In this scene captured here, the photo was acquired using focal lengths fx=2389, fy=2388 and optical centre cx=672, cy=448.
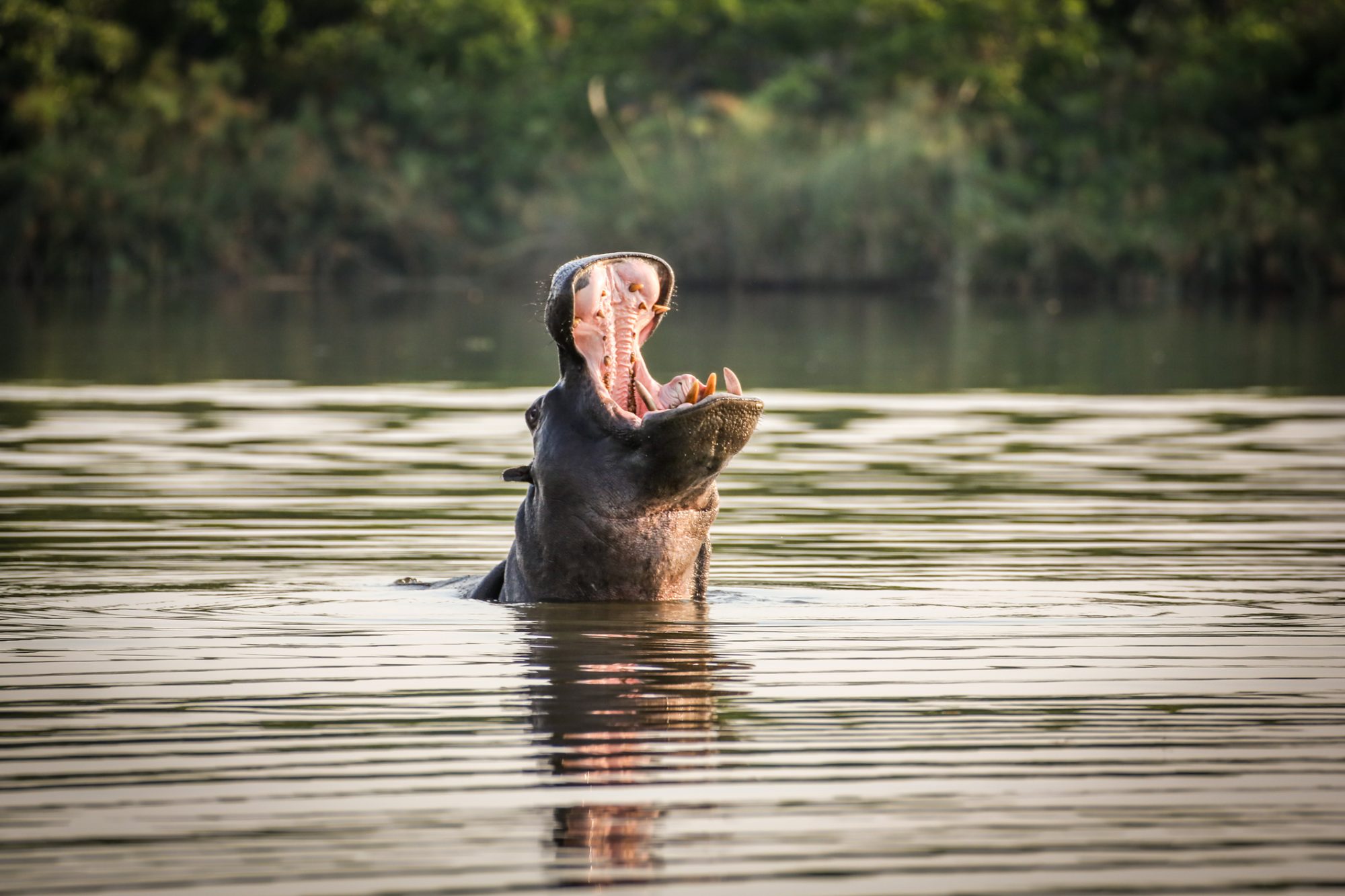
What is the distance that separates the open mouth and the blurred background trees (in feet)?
111

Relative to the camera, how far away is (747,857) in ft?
15.8

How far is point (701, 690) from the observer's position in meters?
6.65

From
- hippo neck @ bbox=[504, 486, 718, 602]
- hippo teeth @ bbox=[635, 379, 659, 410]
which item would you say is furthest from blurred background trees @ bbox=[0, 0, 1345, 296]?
hippo teeth @ bbox=[635, 379, 659, 410]

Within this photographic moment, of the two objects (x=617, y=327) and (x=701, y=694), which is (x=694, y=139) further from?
(x=701, y=694)

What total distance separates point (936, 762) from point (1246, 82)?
41684 millimetres

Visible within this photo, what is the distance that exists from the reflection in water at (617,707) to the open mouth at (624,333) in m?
0.71

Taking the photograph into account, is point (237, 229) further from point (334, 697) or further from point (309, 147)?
point (334, 697)

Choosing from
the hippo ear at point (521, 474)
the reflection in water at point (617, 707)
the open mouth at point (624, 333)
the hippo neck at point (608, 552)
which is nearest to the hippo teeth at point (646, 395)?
the open mouth at point (624, 333)

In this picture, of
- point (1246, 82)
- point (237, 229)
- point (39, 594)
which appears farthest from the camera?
point (237, 229)

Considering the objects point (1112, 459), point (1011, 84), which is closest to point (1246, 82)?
point (1011, 84)

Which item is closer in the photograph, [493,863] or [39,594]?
[493,863]

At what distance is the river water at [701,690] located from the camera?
4.86m

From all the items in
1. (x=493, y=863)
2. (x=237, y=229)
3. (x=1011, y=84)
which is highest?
(x=1011, y=84)

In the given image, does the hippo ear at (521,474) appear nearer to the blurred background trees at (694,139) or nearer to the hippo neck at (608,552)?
the hippo neck at (608,552)
